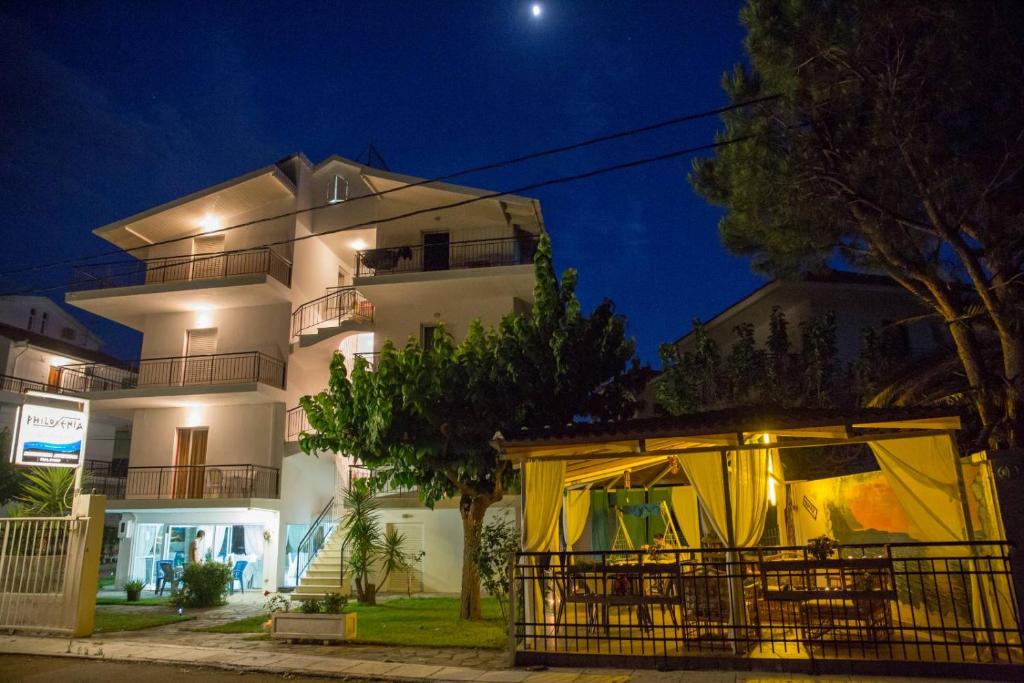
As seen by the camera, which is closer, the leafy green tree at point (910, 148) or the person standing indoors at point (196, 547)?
the leafy green tree at point (910, 148)

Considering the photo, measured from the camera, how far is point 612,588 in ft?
32.2

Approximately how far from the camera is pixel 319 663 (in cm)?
938

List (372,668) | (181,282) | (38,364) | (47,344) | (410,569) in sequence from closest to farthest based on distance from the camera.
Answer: (372,668) < (410,569) < (181,282) < (38,364) < (47,344)

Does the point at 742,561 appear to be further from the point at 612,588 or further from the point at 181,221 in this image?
the point at 181,221

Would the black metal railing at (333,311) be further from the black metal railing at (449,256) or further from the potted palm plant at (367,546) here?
the potted palm plant at (367,546)

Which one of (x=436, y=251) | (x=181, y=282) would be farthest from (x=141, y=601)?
(x=436, y=251)

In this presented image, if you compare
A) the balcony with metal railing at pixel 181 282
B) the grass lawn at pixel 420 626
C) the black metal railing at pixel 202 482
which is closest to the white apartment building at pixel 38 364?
the balcony with metal railing at pixel 181 282

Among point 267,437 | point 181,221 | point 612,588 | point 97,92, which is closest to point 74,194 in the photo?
point 97,92

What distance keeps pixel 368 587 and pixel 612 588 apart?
8017 mm

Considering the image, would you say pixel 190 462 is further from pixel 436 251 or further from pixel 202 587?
pixel 436 251

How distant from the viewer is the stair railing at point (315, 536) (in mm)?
20156

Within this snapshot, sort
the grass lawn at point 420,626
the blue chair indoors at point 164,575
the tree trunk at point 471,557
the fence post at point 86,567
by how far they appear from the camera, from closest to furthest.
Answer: the grass lawn at point 420,626 < the fence post at point 86,567 < the tree trunk at point 471,557 < the blue chair indoors at point 164,575

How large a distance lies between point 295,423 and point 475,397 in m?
10.6

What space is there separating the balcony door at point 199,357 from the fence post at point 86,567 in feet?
29.1
